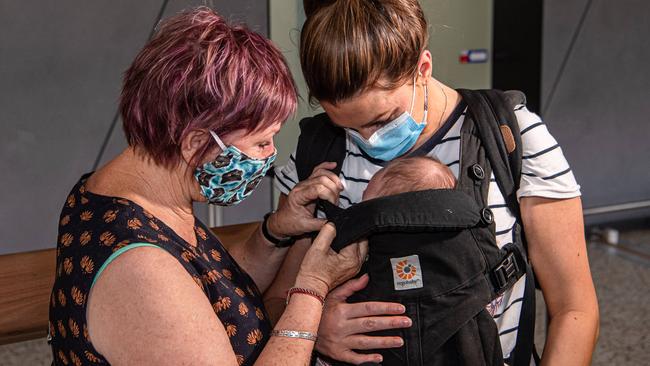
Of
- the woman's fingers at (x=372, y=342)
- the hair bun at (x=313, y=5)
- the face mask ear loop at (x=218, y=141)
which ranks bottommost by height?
the woman's fingers at (x=372, y=342)

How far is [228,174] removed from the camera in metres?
1.48

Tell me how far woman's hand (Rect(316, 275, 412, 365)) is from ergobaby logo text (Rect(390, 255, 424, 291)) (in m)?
0.04

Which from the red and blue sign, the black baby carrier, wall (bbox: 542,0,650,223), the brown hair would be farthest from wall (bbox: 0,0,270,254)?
the black baby carrier

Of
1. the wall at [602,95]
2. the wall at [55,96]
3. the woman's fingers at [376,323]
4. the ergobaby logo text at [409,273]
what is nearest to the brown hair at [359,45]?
the ergobaby logo text at [409,273]

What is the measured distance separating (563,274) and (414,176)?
0.37 m

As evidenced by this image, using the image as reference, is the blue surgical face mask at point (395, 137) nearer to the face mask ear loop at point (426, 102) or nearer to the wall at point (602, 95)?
the face mask ear loop at point (426, 102)

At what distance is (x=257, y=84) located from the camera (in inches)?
55.0

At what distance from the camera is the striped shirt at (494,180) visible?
1.53m

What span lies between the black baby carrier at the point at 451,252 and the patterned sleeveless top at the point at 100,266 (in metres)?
0.25

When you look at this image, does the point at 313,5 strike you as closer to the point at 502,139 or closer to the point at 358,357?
the point at 502,139

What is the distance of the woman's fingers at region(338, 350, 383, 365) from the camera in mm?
1540

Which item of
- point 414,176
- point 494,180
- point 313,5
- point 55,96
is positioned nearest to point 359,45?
point 313,5

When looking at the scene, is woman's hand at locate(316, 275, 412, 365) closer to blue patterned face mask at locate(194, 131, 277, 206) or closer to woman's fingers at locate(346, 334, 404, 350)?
woman's fingers at locate(346, 334, 404, 350)


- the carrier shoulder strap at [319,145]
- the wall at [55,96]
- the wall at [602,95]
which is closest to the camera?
the carrier shoulder strap at [319,145]
